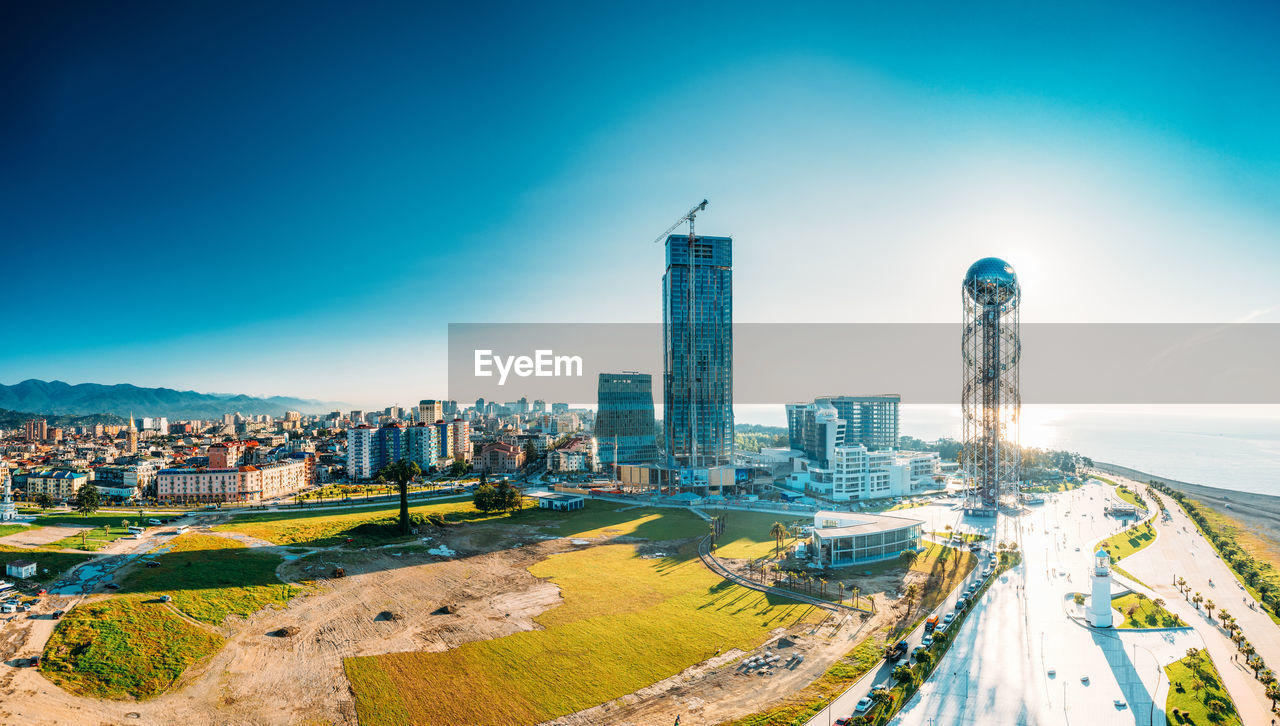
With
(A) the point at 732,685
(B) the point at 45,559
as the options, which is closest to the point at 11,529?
(B) the point at 45,559

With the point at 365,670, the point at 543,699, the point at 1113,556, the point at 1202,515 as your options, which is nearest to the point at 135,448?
the point at 365,670

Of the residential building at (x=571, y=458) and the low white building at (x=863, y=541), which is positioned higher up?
the low white building at (x=863, y=541)

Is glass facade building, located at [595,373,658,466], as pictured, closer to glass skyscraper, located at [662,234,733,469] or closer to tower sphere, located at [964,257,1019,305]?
glass skyscraper, located at [662,234,733,469]

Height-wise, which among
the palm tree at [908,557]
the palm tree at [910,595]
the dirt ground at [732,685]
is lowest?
the palm tree at [908,557]

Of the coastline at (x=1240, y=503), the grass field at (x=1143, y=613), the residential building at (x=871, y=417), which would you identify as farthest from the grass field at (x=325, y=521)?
the coastline at (x=1240, y=503)

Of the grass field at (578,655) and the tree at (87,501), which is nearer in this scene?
the grass field at (578,655)

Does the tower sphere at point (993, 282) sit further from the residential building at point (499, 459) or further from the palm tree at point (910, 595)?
the residential building at point (499, 459)
